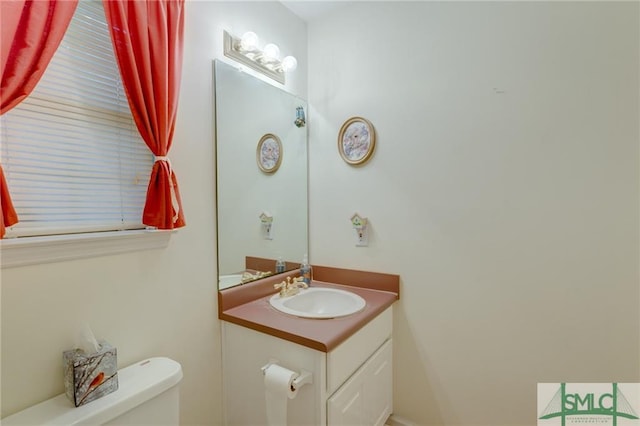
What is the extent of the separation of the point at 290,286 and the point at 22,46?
4.70ft

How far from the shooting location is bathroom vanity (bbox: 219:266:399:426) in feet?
4.04

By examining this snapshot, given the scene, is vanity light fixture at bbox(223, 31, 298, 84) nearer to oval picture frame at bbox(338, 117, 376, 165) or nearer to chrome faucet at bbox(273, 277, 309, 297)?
oval picture frame at bbox(338, 117, 376, 165)

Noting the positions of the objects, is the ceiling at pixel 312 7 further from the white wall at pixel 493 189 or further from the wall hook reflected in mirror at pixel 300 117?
the wall hook reflected in mirror at pixel 300 117

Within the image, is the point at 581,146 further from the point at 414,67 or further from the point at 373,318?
the point at 373,318

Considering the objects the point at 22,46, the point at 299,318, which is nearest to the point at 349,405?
the point at 299,318

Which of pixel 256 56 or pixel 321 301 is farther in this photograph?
pixel 321 301

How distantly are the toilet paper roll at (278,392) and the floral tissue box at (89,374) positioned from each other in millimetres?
536

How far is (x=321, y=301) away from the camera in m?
1.83

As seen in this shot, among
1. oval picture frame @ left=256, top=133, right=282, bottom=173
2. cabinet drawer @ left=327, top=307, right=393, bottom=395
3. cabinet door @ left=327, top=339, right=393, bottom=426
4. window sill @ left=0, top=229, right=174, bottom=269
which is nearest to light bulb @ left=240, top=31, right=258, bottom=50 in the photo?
oval picture frame @ left=256, top=133, right=282, bottom=173

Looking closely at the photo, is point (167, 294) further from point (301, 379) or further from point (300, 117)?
point (300, 117)

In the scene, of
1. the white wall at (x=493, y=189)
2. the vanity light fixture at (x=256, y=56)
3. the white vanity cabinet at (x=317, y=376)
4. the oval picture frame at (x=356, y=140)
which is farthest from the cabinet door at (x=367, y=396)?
the vanity light fixture at (x=256, y=56)

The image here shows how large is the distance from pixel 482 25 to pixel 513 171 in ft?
2.47

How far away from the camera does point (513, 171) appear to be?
1466 millimetres

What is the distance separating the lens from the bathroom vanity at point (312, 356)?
1.23m
